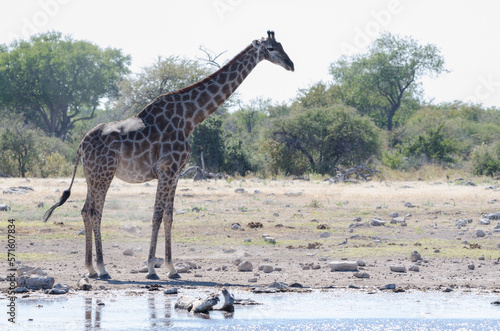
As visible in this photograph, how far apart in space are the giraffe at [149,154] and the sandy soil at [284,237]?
2.11ft

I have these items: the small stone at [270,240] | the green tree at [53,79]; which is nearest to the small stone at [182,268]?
the small stone at [270,240]

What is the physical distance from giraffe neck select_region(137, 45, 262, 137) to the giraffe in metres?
0.02

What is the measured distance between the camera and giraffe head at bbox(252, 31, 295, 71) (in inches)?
439

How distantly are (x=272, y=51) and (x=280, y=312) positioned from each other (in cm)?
467

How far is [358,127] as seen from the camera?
136 feet

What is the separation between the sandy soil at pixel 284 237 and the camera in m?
10.5

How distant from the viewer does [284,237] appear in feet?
49.2

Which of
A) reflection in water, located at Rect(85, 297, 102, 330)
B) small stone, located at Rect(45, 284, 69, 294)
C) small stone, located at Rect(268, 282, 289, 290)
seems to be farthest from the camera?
small stone, located at Rect(268, 282, 289, 290)

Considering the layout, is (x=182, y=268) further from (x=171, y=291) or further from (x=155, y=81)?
(x=155, y=81)

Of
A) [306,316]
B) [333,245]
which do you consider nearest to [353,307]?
[306,316]

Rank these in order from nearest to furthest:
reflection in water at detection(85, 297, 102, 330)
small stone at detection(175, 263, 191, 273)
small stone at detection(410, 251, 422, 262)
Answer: reflection in water at detection(85, 297, 102, 330) → small stone at detection(175, 263, 191, 273) → small stone at detection(410, 251, 422, 262)

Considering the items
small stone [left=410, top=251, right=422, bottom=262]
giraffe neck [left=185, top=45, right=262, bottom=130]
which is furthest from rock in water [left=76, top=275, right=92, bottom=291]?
small stone [left=410, top=251, right=422, bottom=262]

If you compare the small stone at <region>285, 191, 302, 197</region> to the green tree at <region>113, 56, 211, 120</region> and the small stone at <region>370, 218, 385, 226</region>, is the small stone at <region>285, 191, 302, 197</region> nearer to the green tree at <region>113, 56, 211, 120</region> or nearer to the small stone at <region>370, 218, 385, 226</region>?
the small stone at <region>370, 218, 385, 226</region>

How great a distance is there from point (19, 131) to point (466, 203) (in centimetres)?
2655
